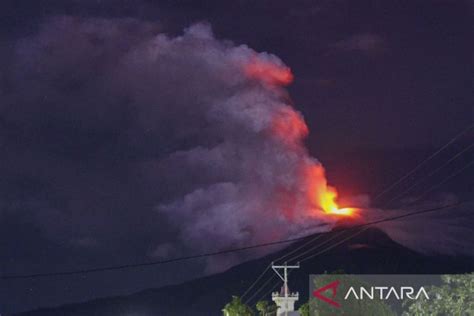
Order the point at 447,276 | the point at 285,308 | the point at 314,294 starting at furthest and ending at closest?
the point at 285,308, the point at 314,294, the point at 447,276

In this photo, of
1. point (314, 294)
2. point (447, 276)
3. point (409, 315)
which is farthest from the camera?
point (314, 294)

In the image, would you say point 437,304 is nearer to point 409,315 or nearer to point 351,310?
point 409,315

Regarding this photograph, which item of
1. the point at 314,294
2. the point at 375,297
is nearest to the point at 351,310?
the point at 375,297

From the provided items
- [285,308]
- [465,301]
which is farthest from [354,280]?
[285,308]

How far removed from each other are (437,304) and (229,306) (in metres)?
65.7

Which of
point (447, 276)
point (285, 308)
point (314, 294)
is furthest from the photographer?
point (285, 308)

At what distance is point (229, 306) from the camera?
120 metres

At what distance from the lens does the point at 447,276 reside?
54625 millimetres

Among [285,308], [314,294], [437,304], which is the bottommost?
[437,304]

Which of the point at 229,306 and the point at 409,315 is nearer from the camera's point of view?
the point at 409,315

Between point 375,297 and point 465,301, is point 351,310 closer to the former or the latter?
point 375,297

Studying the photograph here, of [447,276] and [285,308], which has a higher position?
[285,308]

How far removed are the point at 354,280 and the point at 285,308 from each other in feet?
149

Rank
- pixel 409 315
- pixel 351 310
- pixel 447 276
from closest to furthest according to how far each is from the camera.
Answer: pixel 447 276 → pixel 409 315 → pixel 351 310
